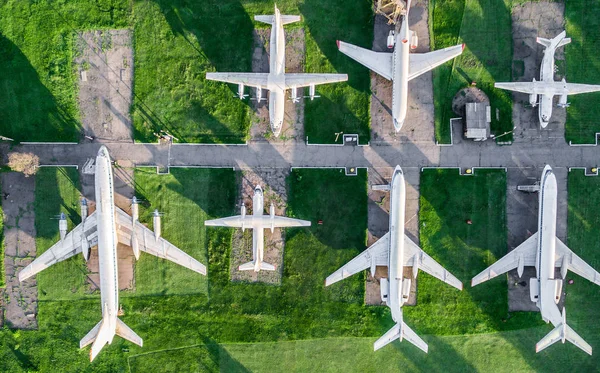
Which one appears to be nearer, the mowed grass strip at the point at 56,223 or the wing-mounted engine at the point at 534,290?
the wing-mounted engine at the point at 534,290

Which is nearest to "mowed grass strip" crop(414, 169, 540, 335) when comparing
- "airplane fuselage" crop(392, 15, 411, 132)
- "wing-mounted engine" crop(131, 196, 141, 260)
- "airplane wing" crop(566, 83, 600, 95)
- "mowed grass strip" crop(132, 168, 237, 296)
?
"airplane fuselage" crop(392, 15, 411, 132)

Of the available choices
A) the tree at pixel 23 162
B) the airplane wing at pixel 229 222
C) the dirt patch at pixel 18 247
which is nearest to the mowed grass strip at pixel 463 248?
the airplane wing at pixel 229 222

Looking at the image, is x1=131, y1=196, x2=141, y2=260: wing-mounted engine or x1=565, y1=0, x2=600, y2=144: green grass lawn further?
x1=565, y1=0, x2=600, y2=144: green grass lawn

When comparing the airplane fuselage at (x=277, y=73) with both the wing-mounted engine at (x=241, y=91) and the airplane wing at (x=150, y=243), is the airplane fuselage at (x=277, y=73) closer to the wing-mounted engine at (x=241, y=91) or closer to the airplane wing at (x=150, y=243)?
the wing-mounted engine at (x=241, y=91)

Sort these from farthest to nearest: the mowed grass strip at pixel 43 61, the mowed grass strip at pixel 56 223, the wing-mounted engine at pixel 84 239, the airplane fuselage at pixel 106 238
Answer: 1. the mowed grass strip at pixel 56 223
2. the mowed grass strip at pixel 43 61
3. the wing-mounted engine at pixel 84 239
4. the airplane fuselage at pixel 106 238

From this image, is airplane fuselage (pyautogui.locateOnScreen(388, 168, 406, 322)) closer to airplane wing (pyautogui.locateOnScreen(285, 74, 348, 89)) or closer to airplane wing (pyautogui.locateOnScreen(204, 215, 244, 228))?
airplane wing (pyautogui.locateOnScreen(285, 74, 348, 89))

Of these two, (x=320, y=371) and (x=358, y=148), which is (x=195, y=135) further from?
(x=320, y=371)
